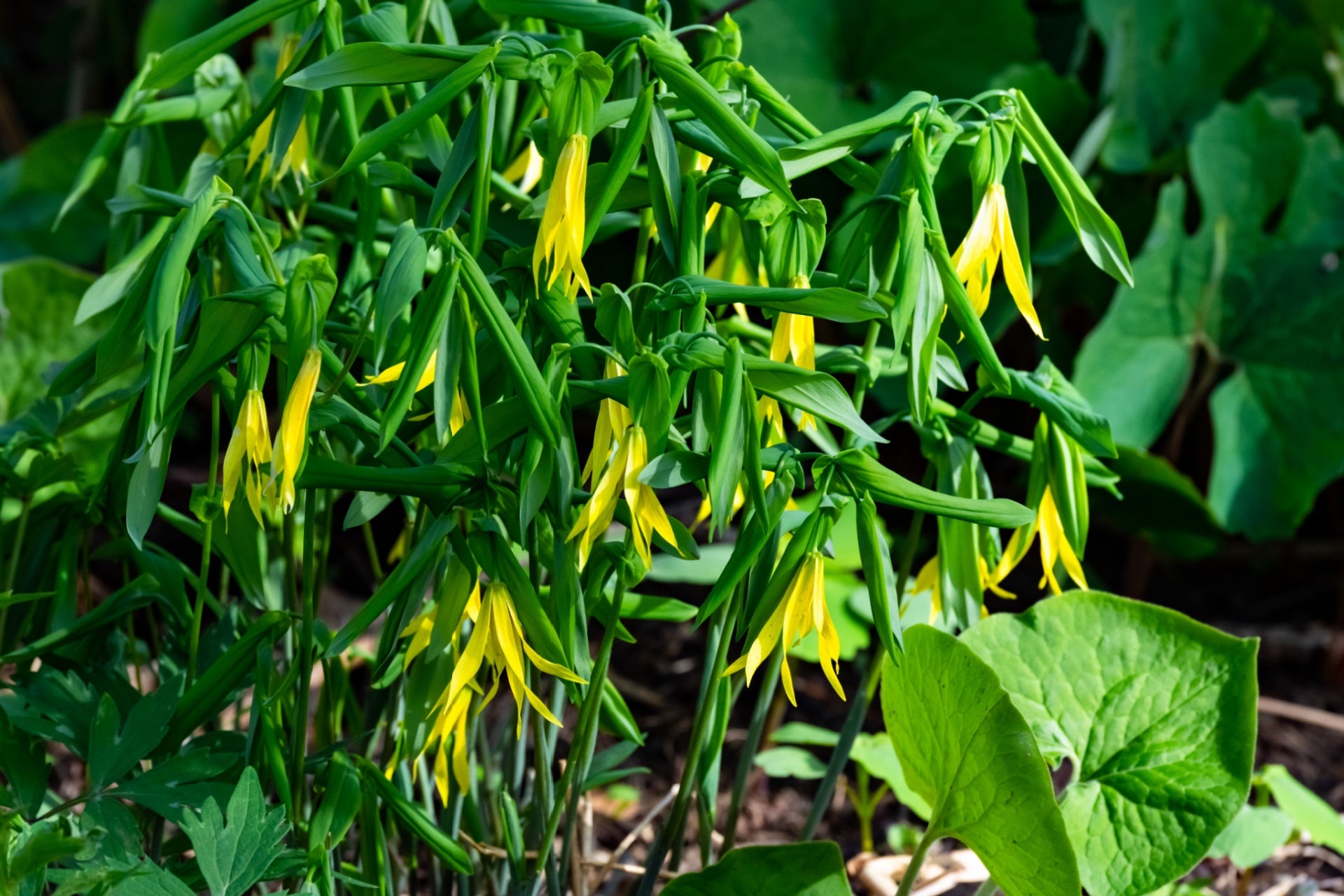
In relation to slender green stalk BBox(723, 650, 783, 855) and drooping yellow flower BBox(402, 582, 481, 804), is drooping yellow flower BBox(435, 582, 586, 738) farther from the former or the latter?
slender green stalk BBox(723, 650, 783, 855)

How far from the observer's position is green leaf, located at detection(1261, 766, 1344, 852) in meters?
0.82

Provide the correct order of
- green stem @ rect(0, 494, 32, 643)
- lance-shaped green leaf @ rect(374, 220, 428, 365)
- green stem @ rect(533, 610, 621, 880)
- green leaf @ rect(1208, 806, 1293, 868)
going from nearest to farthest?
lance-shaped green leaf @ rect(374, 220, 428, 365), green stem @ rect(533, 610, 621, 880), green stem @ rect(0, 494, 32, 643), green leaf @ rect(1208, 806, 1293, 868)

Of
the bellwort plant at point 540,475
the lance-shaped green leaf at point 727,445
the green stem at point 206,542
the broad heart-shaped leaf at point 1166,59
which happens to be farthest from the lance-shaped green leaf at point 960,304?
the broad heart-shaped leaf at point 1166,59

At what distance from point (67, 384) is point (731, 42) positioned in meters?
0.36

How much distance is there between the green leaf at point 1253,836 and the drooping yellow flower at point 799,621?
0.47m

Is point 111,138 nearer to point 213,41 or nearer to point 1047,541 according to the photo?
point 213,41

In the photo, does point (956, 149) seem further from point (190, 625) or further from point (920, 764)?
point (190, 625)

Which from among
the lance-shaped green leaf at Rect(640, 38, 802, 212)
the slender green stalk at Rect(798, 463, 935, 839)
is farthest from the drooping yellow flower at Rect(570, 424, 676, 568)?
the slender green stalk at Rect(798, 463, 935, 839)

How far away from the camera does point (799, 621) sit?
0.50 metres

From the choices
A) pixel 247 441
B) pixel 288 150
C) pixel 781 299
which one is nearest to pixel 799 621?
pixel 781 299

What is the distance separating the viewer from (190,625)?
658 millimetres

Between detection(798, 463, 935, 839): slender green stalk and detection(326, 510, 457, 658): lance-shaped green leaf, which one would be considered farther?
detection(798, 463, 935, 839): slender green stalk

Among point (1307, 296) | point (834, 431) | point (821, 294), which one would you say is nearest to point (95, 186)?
point (834, 431)

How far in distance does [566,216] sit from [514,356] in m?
0.07
